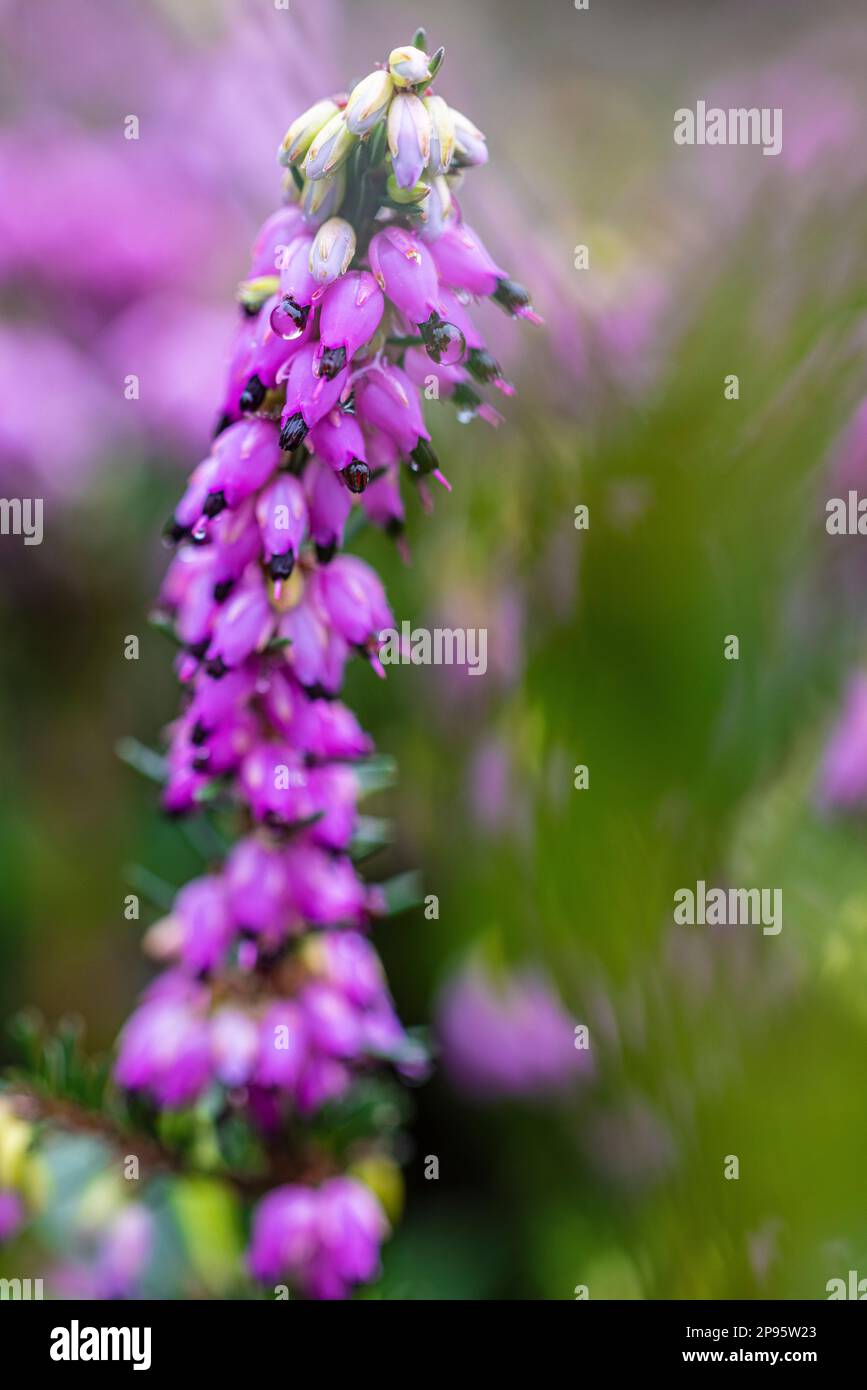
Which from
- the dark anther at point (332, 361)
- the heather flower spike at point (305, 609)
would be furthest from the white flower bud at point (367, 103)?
the dark anther at point (332, 361)

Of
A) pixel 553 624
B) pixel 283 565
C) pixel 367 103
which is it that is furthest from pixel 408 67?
pixel 553 624

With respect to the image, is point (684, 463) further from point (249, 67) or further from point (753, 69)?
point (753, 69)

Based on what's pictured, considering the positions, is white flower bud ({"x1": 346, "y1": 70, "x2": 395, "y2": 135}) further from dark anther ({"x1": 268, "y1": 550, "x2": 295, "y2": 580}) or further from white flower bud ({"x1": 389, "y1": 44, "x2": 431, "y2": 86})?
dark anther ({"x1": 268, "y1": 550, "x2": 295, "y2": 580})

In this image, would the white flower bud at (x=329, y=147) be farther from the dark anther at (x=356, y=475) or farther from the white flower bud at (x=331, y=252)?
the dark anther at (x=356, y=475)

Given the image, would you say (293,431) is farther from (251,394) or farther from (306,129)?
(306,129)
